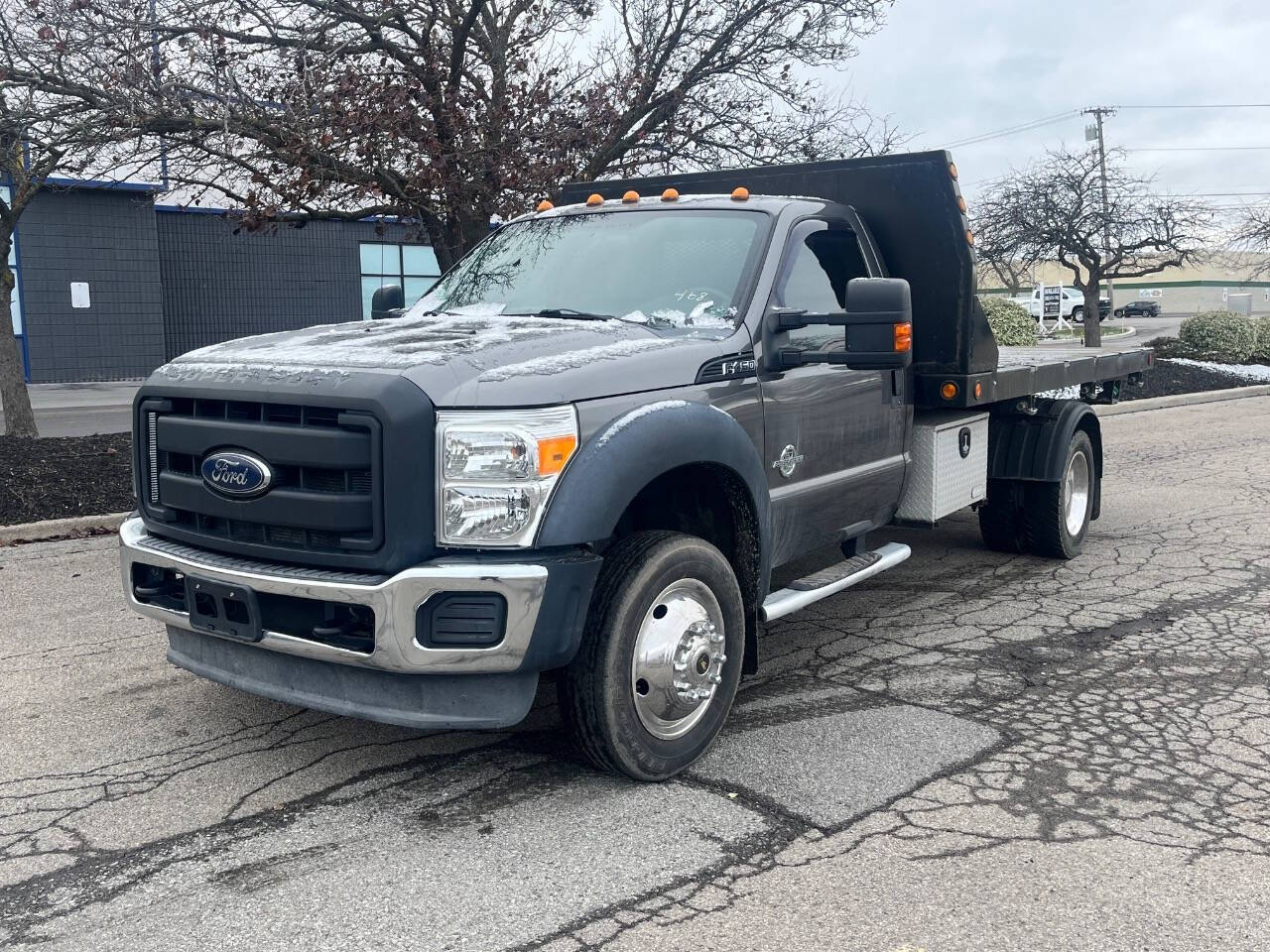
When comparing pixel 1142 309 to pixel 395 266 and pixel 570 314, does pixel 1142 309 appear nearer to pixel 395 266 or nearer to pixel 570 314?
pixel 395 266

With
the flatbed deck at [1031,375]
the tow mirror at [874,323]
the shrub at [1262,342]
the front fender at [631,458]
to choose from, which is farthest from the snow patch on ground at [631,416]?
the shrub at [1262,342]

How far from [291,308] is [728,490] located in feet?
A: 81.6

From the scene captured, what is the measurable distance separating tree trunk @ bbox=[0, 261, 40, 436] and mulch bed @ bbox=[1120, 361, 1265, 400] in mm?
14894

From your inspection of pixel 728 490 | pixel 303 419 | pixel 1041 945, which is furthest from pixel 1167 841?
pixel 303 419

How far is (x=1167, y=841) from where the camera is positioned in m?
3.57

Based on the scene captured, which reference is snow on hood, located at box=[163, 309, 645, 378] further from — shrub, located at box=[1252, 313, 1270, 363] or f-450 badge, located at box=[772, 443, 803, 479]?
shrub, located at box=[1252, 313, 1270, 363]

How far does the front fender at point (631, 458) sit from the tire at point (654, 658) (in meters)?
0.22

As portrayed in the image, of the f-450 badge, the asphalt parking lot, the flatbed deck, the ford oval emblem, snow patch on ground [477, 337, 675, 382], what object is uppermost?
snow patch on ground [477, 337, 675, 382]

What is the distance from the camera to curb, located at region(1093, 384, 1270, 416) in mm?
17516

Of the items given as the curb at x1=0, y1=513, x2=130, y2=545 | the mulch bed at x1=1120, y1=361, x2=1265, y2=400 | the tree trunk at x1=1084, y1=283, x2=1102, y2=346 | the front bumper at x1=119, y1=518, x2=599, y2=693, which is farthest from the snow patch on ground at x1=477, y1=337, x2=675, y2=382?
the tree trunk at x1=1084, y1=283, x2=1102, y2=346

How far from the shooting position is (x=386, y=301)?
6102 millimetres

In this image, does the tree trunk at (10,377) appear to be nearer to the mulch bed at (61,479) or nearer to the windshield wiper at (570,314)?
the mulch bed at (61,479)

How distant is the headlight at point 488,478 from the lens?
3.63 meters

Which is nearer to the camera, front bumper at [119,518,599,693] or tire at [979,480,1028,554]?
front bumper at [119,518,599,693]
